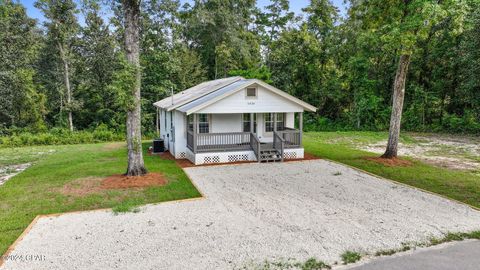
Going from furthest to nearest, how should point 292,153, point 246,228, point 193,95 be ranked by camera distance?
point 193,95 → point 292,153 → point 246,228

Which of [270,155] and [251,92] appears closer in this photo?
[270,155]

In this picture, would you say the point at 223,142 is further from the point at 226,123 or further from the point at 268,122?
the point at 268,122

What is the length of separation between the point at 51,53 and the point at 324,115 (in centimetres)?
2615

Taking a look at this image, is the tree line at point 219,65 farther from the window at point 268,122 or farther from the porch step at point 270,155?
the porch step at point 270,155

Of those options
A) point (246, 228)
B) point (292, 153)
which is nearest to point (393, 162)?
point (292, 153)

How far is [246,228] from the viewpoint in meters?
6.60

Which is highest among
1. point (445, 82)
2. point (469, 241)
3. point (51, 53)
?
point (51, 53)

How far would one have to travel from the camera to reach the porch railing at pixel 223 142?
13719 mm

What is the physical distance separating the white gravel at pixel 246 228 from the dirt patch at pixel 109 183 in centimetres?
177

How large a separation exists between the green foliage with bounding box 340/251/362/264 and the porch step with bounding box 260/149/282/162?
324 inches

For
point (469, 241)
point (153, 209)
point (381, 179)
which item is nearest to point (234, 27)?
point (381, 179)

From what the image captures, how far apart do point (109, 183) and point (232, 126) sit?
7.06 metres

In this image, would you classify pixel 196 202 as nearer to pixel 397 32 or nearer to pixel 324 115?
pixel 397 32

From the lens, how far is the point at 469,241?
5992 millimetres
